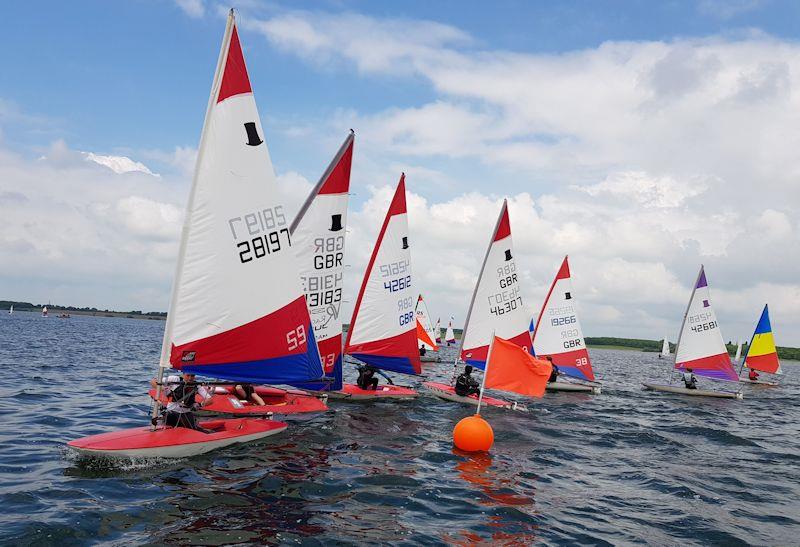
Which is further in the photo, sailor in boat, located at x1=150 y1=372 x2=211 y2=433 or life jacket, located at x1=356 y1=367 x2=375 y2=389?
life jacket, located at x1=356 y1=367 x2=375 y2=389

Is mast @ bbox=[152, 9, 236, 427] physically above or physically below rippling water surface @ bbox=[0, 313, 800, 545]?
above

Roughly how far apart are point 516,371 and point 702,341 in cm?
2499

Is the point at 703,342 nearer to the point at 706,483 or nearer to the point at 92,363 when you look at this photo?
the point at 706,483

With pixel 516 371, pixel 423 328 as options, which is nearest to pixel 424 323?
pixel 423 328

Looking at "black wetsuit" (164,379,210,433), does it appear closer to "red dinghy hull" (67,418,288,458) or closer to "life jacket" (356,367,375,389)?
"red dinghy hull" (67,418,288,458)

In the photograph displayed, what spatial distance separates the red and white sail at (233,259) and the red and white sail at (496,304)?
13.3 meters

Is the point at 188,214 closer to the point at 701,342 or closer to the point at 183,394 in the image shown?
the point at 183,394

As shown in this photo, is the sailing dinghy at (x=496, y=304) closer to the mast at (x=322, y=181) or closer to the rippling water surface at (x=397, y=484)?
the rippling water surface at (x=397, y=484)

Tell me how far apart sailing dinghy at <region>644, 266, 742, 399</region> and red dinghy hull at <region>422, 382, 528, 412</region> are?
17.6 m

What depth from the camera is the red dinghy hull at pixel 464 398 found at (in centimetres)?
2300

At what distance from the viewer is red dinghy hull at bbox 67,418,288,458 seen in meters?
11.2

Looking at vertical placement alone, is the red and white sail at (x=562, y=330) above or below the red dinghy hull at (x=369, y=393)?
above

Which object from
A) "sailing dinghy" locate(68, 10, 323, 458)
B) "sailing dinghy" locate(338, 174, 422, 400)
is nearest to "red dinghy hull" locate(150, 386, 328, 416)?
"sailing dinghy" locate(68, 10, 323, 458)

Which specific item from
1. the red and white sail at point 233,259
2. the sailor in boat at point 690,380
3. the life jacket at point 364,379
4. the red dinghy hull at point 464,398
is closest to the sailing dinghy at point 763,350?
the sailor in boat at point 690,380
